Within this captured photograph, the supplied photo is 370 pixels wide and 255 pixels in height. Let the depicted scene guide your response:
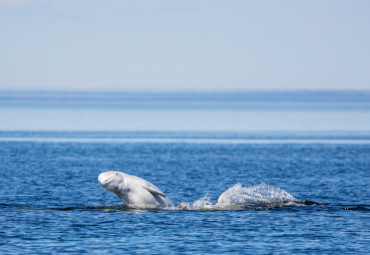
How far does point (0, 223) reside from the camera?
2430 centimetres

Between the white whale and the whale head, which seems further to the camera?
the white whale

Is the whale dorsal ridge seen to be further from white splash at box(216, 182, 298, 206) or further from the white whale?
white splash at box(216, 182, 298, 206)

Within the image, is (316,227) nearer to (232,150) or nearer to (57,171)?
(57,171)

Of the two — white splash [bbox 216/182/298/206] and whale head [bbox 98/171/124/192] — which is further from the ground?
whale head [bbox 98/171/124/192]

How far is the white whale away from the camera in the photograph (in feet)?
83.3

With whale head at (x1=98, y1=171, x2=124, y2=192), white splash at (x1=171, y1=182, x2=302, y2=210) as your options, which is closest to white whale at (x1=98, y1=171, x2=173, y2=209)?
whale head at (x1=98, y1=171, x2=124, y2=192)

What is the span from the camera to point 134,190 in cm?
2638

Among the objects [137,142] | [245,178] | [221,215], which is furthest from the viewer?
[137,142]

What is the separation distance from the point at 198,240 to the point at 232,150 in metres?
35.7

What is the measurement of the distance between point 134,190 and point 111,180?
130 cm

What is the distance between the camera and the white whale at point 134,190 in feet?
83.3

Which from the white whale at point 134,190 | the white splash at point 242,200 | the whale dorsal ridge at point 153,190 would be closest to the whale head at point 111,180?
the white whale at point 134,190

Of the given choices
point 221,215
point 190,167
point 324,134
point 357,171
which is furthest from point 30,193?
point 324,134

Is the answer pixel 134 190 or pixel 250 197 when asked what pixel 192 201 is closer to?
pixel 250 197
